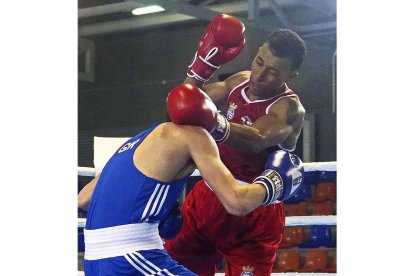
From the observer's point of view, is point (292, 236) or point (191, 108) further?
point (292, 236)

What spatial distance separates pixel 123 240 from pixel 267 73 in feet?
2.25

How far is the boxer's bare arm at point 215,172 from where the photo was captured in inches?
70.7

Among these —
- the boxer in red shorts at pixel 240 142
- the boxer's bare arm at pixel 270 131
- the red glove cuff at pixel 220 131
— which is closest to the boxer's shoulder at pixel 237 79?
the boxer in red shorts at pixel 240 142

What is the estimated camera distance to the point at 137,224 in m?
1.89

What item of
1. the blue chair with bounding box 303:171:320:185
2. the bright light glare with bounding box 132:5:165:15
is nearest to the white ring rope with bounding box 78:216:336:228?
the blue chair with bounding box 303:171:320:185

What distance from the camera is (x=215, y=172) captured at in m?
1.79

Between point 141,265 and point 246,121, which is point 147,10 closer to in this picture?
point 246,121

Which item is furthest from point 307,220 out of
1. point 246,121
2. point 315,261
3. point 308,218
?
point 246,121

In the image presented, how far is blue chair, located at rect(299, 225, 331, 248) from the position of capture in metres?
2.00

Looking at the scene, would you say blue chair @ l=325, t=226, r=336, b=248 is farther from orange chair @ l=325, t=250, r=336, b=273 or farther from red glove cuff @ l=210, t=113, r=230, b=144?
red glove cuff @ l=210, t=113, r=230, b=144

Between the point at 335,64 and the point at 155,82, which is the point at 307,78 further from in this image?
the point at 155,82

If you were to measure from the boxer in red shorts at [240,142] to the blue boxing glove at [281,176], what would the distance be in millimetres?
105
